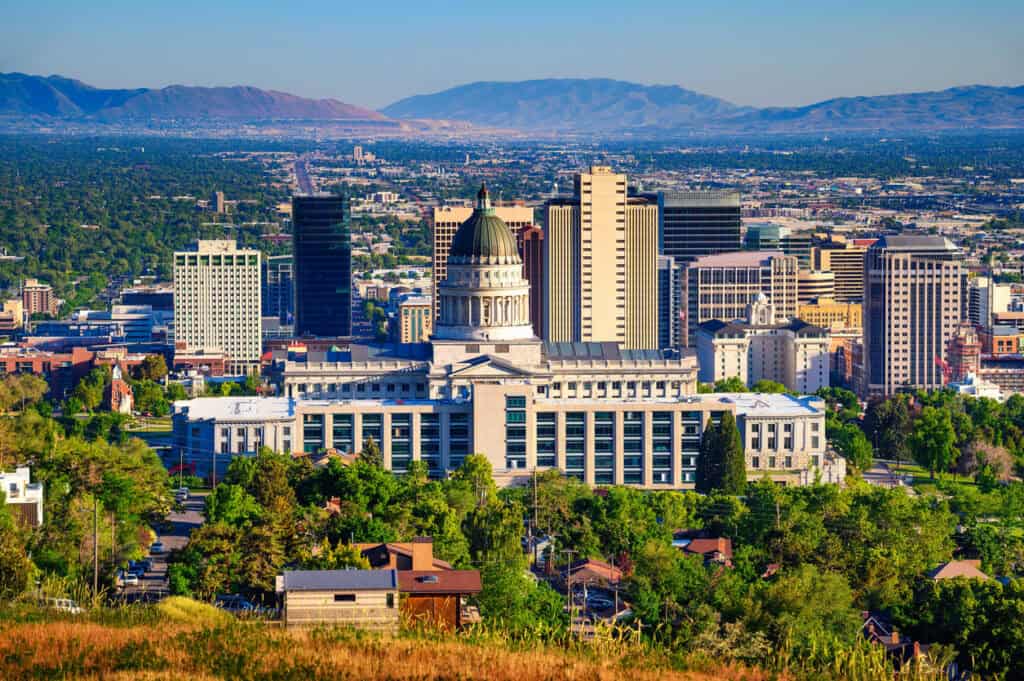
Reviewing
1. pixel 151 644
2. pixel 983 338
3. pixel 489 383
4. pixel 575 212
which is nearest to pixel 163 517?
pixel 489 383

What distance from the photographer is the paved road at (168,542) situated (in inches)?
2758

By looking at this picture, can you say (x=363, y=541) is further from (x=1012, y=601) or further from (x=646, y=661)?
(x=646, y=661)

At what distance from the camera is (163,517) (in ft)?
284

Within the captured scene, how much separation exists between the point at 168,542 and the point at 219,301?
324ft

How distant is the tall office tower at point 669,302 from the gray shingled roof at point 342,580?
12493 centimetres

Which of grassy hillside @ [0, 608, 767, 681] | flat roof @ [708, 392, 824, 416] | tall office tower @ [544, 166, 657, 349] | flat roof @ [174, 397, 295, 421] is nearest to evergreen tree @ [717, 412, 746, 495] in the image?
flat roof @ [708, 392, 824, 416]

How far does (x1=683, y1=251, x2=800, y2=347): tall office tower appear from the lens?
17550 centimetres

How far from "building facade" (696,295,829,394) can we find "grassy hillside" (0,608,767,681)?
335 ft

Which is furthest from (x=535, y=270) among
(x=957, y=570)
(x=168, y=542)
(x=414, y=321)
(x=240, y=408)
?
(x=957, y=570)

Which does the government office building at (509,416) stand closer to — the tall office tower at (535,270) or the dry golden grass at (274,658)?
the tall office tower at (535,270)

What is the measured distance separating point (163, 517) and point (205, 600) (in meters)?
20.7

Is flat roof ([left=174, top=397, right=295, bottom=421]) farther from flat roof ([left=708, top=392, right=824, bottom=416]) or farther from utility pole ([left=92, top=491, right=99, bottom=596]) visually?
utility pole ([left=92, top=491, right=99, bottom=596])

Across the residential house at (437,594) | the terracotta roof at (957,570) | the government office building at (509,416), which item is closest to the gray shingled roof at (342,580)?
the residential house at (437,594)

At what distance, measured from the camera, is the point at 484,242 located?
117m
